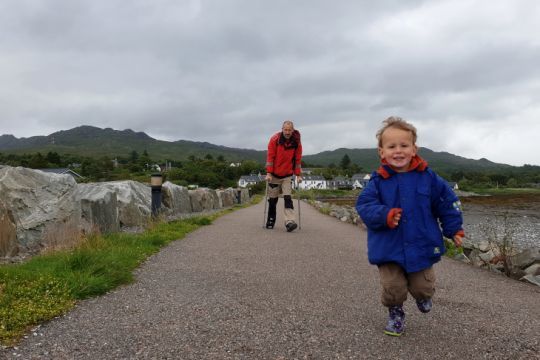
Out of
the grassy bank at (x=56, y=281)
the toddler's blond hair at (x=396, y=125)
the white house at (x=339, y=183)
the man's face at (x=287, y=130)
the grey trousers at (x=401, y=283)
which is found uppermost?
the man's face at (x=287, y=130)

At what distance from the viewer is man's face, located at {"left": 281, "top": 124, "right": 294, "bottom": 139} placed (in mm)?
9836

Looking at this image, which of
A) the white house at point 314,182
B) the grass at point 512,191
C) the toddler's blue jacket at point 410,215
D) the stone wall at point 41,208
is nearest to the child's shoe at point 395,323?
the toddler's blue jacket at point 410,215

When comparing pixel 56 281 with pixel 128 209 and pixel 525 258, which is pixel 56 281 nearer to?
pixel 525 258

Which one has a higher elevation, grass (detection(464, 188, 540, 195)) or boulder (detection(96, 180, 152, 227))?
boulder (detection(96, 180, 152, 227))

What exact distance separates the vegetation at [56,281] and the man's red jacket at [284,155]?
4.51 m

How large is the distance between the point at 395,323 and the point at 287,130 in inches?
274

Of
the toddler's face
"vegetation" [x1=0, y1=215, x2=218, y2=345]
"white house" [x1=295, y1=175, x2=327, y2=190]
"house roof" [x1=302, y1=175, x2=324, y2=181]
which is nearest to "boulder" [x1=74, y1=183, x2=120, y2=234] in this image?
"vegetation" [x1=0, y1=215, x2=218, y2=345]

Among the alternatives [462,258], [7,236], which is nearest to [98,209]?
[7,236]

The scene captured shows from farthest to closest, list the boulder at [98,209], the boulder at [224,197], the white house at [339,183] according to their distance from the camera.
Result: the white house at [339,183] → the boulder at [224,197] → the boulder at [98,209]

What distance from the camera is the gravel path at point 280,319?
2.97 meters

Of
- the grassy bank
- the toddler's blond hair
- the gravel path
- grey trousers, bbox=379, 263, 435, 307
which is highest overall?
the toddler's blond hair

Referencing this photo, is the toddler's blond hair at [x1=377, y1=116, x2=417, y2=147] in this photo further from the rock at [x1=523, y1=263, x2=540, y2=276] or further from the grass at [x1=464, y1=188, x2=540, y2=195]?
the grass at [x1=464, y1=188, x2=540, y2=195]

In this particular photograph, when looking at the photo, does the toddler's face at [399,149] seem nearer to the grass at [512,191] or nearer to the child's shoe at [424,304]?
the child's shoe at [424,304]

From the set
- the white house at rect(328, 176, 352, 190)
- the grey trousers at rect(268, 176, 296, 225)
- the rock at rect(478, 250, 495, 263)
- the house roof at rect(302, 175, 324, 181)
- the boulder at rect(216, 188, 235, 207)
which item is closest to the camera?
the rock at rect(478, 250, 495, 263)
